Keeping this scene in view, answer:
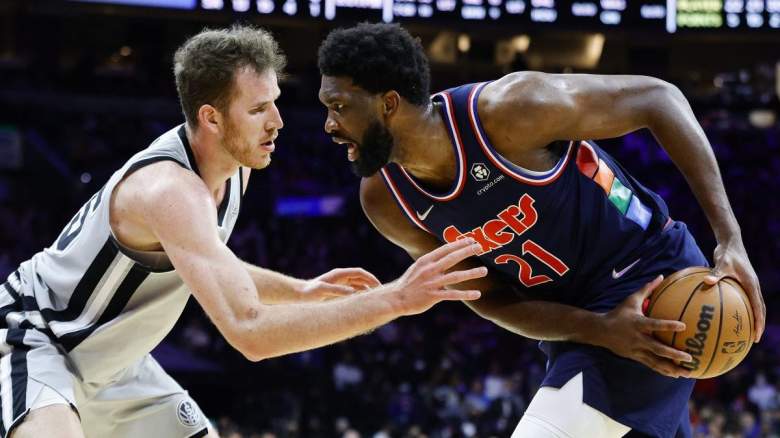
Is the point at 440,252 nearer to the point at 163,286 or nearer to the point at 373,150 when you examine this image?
the point at 373,150

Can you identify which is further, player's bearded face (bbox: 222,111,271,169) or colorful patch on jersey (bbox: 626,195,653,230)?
colorful patch on jersey (bbox: 626,195,653,230)

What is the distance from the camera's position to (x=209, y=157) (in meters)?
3.08

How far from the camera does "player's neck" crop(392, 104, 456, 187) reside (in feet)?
11.1

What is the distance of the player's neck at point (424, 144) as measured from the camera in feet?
11.1

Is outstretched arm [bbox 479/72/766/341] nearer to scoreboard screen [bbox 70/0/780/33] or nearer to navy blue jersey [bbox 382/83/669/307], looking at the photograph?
navy blue jersey [bbox 382/83/669/307]

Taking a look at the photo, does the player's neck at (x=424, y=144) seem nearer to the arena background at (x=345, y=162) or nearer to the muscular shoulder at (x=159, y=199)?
the muscular shoulder at (x=159, y=199)

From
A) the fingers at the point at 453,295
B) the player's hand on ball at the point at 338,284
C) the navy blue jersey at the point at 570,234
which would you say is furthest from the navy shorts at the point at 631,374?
the fingers at the point at 453,295

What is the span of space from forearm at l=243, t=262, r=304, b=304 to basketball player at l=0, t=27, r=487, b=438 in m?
0.32

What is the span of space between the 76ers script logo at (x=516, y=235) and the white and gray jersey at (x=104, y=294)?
99 centimetres

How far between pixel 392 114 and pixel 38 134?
11.8 meters

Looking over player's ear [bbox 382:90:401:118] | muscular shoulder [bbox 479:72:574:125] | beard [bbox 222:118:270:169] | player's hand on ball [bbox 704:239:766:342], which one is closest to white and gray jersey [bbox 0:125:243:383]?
beard [bbox 222:118:270:169]

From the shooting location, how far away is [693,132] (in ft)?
10.7

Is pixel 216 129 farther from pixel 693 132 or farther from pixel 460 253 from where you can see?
pixel 693 132

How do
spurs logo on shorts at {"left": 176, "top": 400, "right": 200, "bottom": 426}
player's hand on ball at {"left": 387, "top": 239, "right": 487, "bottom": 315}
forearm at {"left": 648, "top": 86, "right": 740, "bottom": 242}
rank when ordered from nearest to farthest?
player's hand on ball at {"left": 387, "top": 239, "right": 487, "bottom": 315} < forearm at {"left": 648, "top": 86, "right": 740, "bottom": 242} < spurs logo on shorts at {"left": 176, "top": 400, "right": 200, "bottom": 426}
